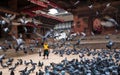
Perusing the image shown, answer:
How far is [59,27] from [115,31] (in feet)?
55.0

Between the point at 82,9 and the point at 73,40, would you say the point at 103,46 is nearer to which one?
the point at 73,40

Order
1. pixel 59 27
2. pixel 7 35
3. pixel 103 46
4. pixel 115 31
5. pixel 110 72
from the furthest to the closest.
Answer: pixel 59 27 → pixel 115 31 → pixel 7 35 → pixel 103 46 → pixel 110 72

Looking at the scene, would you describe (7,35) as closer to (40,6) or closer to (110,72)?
(40,6)

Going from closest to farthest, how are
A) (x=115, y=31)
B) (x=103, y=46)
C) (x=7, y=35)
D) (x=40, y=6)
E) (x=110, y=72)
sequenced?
1. (x=110, y=72)
2. (x=103, y=46)
3. (x=7, y=35)
4. (x=115, y=31)
5. (x=40, y=6)

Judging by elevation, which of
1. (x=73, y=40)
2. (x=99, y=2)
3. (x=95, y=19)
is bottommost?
(x=73, y=40)

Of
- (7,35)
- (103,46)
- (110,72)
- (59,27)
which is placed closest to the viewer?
(110,72)

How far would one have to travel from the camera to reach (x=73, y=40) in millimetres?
19797

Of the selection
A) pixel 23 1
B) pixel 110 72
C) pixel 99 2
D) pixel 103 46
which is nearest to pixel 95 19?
pixel 99 2

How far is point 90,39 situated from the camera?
1861 cm

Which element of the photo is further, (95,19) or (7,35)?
(95,19)

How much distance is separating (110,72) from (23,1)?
14669mm

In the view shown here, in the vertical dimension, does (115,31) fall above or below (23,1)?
below

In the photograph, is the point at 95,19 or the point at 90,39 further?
the point at 95,19

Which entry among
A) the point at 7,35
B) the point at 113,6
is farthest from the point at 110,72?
the point at 113,6
